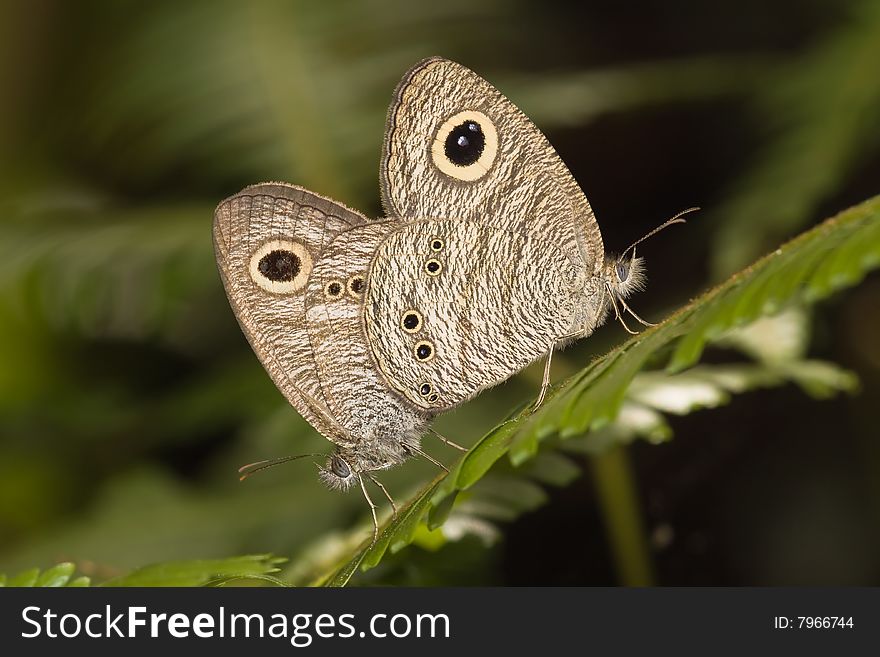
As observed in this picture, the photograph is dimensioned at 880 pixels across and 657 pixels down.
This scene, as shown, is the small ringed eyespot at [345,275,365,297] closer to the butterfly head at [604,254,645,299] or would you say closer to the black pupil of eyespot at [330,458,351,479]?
the black pupil of eyespot at [330,458,351,479]

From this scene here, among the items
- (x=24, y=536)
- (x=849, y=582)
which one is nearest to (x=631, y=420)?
(x=849, y=582)

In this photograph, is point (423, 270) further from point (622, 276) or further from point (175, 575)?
point (175, 575)

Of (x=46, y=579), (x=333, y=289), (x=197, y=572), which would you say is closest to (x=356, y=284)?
(x=333, y=289)

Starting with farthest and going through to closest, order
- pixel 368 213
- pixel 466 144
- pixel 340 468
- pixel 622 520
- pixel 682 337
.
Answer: pixel 368 213
pixel 622 520
pixel 340 468
pixel 466 144
pixel 682 337

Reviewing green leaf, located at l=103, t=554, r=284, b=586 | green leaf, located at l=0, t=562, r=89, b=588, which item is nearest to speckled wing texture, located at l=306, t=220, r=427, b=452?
green leaf, located at l=103, t=554, r=284, b=586

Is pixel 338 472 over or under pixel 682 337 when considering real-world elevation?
over

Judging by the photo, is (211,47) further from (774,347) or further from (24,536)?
(774,347)

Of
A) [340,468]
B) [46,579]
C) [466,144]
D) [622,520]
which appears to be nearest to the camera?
[46,579]
